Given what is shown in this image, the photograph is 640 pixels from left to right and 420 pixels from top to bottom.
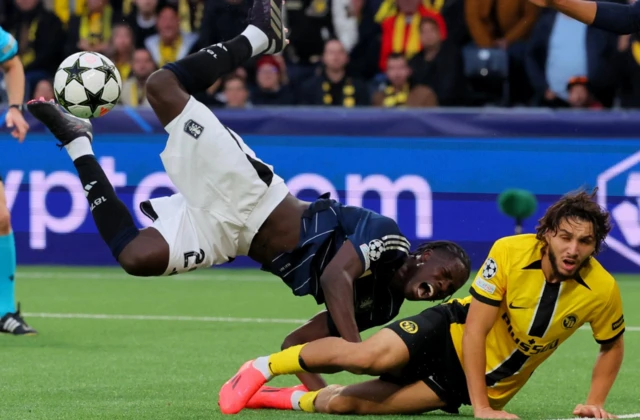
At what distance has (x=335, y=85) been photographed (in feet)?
46.1

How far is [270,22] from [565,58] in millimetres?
6977

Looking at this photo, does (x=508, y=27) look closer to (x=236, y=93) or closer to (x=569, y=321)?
(x=236, y=93)

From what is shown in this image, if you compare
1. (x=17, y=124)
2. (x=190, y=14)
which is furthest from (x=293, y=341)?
(x=190, y=14)

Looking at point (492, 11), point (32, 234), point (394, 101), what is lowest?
point (32, 234)

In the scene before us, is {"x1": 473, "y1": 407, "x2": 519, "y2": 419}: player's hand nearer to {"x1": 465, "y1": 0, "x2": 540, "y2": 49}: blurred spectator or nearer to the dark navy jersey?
the dark navy jersey

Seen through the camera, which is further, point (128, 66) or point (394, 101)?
point (128, 66)

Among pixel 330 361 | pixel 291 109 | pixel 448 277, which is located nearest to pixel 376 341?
pixel 330 361

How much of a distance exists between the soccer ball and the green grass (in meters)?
1.53

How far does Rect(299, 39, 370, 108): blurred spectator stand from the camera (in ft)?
45.8

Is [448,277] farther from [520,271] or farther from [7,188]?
[7,188]

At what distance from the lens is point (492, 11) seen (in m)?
14.3

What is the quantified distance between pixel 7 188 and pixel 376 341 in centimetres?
781

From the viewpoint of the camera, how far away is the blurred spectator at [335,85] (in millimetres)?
13961

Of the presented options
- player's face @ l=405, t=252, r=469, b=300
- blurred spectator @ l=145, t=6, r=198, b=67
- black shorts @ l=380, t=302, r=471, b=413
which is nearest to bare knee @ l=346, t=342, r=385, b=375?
black shorts @ l=380, t=302, r=471, b=413
